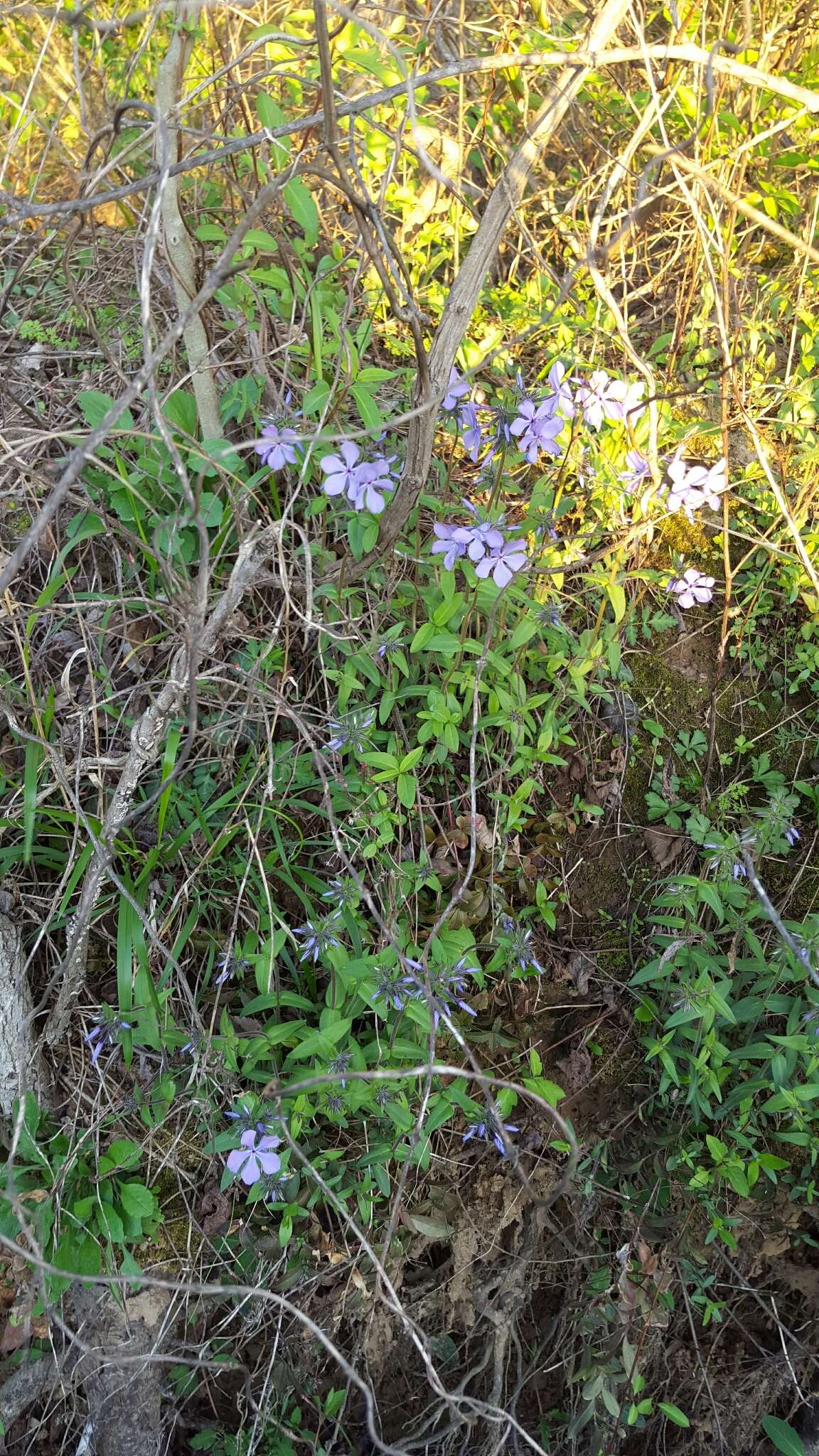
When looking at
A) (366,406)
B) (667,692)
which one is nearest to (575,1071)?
(667,692)

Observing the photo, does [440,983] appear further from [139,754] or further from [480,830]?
[139,754]

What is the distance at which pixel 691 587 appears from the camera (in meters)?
2.13

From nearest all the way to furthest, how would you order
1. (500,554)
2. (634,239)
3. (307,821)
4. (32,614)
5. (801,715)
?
1. (500,554)
2. (32,614)
3. (307,821)
4. (801,715)
5. (634,239)

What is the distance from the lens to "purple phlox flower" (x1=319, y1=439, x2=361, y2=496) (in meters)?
1.78

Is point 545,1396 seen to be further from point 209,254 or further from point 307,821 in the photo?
point 209,254

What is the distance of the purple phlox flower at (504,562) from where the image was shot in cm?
183

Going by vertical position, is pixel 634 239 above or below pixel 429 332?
above

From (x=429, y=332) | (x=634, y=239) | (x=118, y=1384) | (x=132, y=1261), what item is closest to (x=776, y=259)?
(x=634, y=239)

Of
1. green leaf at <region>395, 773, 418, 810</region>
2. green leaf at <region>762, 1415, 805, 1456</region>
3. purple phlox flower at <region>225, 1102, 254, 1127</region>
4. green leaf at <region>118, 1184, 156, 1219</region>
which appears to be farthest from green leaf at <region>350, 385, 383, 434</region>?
green leaf at <region>762, 1415, 805, 1456</region>

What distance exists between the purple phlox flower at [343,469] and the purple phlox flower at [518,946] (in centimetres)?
98

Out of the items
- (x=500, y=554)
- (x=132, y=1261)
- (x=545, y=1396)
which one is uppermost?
(x=500, y=554)

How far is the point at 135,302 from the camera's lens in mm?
2520

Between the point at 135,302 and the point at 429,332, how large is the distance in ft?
2.68

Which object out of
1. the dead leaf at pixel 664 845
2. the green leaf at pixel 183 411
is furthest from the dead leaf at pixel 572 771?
the green leaf at pixel 183 411
